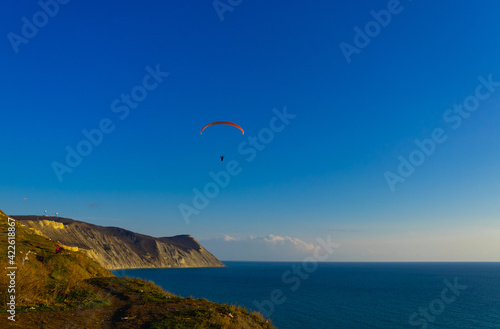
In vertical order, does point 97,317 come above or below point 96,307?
below

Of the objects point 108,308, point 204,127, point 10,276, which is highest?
point 204,127

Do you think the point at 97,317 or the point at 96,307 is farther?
the point at 96,307

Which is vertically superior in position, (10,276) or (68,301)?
(10,276)

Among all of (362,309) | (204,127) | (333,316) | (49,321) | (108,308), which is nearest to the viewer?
(49,321)

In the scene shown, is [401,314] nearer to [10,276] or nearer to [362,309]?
[362,309]

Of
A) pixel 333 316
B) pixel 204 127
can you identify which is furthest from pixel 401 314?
pixel 204 127

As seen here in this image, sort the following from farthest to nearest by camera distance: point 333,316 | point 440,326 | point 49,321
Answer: point 333,316 < point 440,326 < point 49,321

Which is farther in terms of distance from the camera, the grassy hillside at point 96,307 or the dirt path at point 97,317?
the grassy hillside at point 96,307

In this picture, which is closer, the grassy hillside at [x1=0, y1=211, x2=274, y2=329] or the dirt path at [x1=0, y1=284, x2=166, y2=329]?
the dirt path at [x1=0, y1=284, x2=166, y2=329]

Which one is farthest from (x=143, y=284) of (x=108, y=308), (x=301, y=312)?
(x=301, y=312)

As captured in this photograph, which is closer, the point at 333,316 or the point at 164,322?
the point at 164,322
